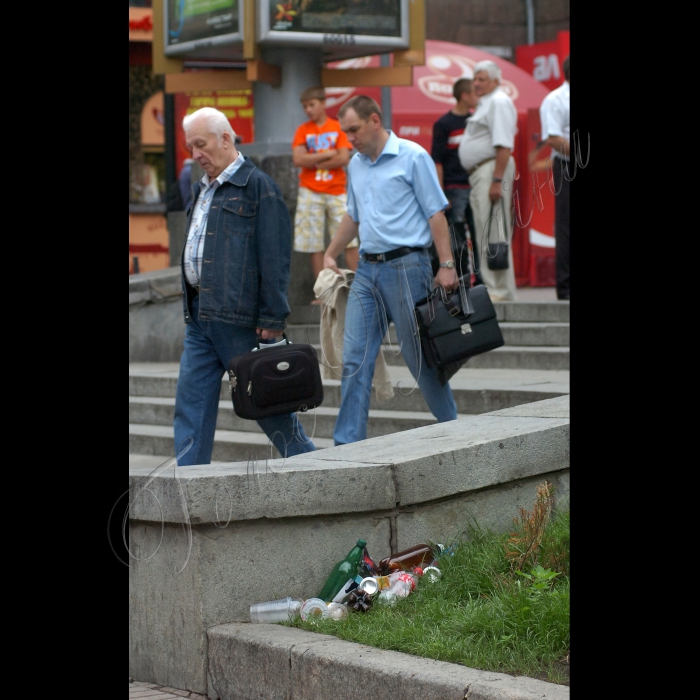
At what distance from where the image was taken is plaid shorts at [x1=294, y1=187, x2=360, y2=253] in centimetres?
886

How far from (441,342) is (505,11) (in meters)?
14.6

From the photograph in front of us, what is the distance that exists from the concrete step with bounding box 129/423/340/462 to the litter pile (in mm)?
2091

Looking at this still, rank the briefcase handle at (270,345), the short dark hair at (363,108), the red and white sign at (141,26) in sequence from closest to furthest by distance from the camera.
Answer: the briefcase handle at (270,345), the short dark hair at (363,108), the red and white sign at (141,26)

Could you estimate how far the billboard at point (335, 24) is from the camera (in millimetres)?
9055

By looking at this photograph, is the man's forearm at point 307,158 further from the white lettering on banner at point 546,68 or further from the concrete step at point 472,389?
the white lettering on banner at point 546,68

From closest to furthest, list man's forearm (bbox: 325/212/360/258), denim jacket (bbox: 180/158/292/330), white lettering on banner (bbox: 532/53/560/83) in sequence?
denim jacket (bbox: 180/158/292/330), man's forearm (bbox: 325/212/360/258), white lettering on banner (bbox: 532/53/560/83)

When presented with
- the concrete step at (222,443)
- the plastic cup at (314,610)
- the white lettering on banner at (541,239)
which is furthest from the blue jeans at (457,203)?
the plastic cup at (314,610)

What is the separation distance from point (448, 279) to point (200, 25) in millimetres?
4815

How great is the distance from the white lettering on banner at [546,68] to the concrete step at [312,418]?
10.9 meters

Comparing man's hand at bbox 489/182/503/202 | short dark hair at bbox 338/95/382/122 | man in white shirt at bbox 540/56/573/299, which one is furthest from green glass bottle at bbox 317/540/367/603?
man's hand at bbox 489/182/503/202

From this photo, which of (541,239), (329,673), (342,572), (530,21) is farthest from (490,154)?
(530,21)

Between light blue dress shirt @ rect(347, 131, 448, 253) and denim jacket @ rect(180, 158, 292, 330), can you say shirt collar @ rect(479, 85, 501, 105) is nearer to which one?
light blue dress shirt @ rect(347, 131, 448, 253)
